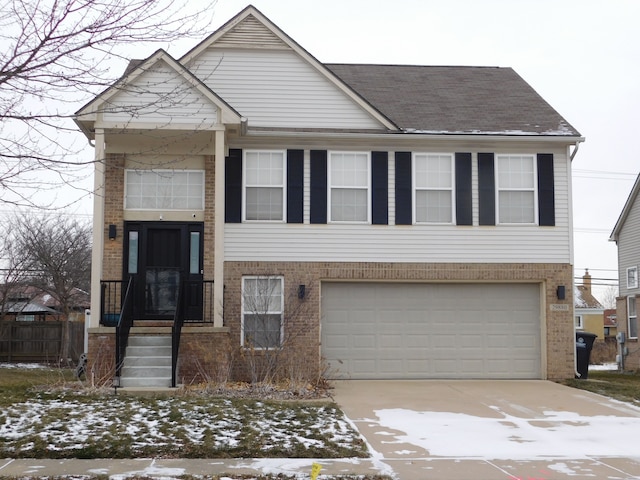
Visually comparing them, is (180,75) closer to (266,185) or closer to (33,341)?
(266,185)

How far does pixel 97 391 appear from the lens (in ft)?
42.3

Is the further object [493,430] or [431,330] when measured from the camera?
[431,330]

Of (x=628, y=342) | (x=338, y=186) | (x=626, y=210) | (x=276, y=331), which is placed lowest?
(x=628, y=342)

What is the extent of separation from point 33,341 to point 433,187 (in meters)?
14.7

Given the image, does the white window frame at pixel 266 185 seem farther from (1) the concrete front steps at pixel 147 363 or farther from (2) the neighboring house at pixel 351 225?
(1) the concrete front steps at pixel 147 363

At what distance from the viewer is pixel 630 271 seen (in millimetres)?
24812

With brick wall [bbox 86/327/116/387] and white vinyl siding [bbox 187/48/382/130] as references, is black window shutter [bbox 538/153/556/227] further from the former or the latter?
brick wall [bbox 86/327/116/387]

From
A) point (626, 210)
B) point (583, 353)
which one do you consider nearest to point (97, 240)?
point (583, 353)

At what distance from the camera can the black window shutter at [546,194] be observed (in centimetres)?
1683

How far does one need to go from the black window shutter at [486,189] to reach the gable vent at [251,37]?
5.03 metres

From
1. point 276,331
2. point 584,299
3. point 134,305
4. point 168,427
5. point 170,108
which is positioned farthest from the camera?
point 584,299

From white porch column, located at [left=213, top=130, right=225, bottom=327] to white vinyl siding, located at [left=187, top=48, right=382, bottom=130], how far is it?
1643 millimetres

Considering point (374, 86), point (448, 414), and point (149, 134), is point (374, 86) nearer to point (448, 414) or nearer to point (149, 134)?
point (149, 134)

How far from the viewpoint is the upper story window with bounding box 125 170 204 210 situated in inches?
646
